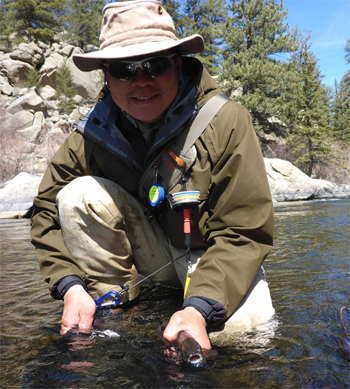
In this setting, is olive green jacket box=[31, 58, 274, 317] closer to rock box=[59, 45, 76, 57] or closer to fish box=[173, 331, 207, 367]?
fish box=[173, 331, 207, 367]

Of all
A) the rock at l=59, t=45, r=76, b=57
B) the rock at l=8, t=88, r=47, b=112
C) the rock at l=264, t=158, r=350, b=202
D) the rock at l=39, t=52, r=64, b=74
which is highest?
the rock at l=59, t=45, r=76, b=57

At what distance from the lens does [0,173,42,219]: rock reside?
33.9 feet

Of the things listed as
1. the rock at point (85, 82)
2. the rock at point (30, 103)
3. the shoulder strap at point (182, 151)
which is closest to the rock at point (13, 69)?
the rock at point (85, 82)

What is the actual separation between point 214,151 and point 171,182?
13.0 inches

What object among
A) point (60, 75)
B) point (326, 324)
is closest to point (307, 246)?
point (326, 324)

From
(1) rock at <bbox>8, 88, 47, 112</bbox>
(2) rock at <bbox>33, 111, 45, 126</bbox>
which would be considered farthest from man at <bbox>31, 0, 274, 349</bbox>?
(1) rock at <bbox>8, 88, 47, 112</bbox>

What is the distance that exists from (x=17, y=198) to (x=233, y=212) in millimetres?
10302

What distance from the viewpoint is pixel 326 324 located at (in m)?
1.96

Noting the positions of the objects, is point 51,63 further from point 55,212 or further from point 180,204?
point 180,204

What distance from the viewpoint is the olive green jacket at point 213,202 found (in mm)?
1798

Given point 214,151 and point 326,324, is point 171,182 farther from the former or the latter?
point 326,324

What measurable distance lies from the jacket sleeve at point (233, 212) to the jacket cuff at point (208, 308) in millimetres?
22

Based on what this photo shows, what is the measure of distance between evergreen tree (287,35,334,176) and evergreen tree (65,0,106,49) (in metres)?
25.0

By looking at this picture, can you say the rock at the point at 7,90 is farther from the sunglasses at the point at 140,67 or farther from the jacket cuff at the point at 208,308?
the jacket cuff at the point at 208,308
